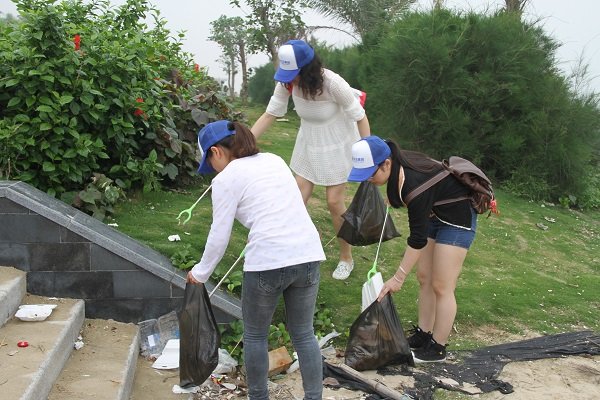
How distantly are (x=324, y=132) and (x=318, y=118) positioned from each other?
124mm

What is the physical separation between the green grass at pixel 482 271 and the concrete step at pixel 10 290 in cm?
96

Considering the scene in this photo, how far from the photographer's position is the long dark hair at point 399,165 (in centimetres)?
373

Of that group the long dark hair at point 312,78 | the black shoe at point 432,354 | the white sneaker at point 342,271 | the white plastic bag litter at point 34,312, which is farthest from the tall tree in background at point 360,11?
the white plastic bag litter at point 34,312

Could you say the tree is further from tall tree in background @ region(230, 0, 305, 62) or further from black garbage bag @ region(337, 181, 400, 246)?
black garbage bag @ region(337, 181, 400, 246)

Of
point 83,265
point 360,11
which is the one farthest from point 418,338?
point 360,11

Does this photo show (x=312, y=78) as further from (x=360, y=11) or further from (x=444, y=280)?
(x=360, y=11)

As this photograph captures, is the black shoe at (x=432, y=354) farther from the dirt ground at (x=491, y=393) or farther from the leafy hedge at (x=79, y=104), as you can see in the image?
the leafy hedge at (x=79, y=104)

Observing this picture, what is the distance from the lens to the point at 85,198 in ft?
16.3

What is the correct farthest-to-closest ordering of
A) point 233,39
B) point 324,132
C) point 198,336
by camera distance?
point 233,39 → point 324,132 → point 198,336

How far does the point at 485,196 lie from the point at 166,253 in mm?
2200

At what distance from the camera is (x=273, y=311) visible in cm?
316

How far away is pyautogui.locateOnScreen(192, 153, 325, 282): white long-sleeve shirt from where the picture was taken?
2.98 metres

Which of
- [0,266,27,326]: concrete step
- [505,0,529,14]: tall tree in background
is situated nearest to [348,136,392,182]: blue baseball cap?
[0,266,27,326]: concrete step

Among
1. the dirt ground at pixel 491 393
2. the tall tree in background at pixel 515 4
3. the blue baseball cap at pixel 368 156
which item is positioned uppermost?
the tall tree in background at pixel 515 4
